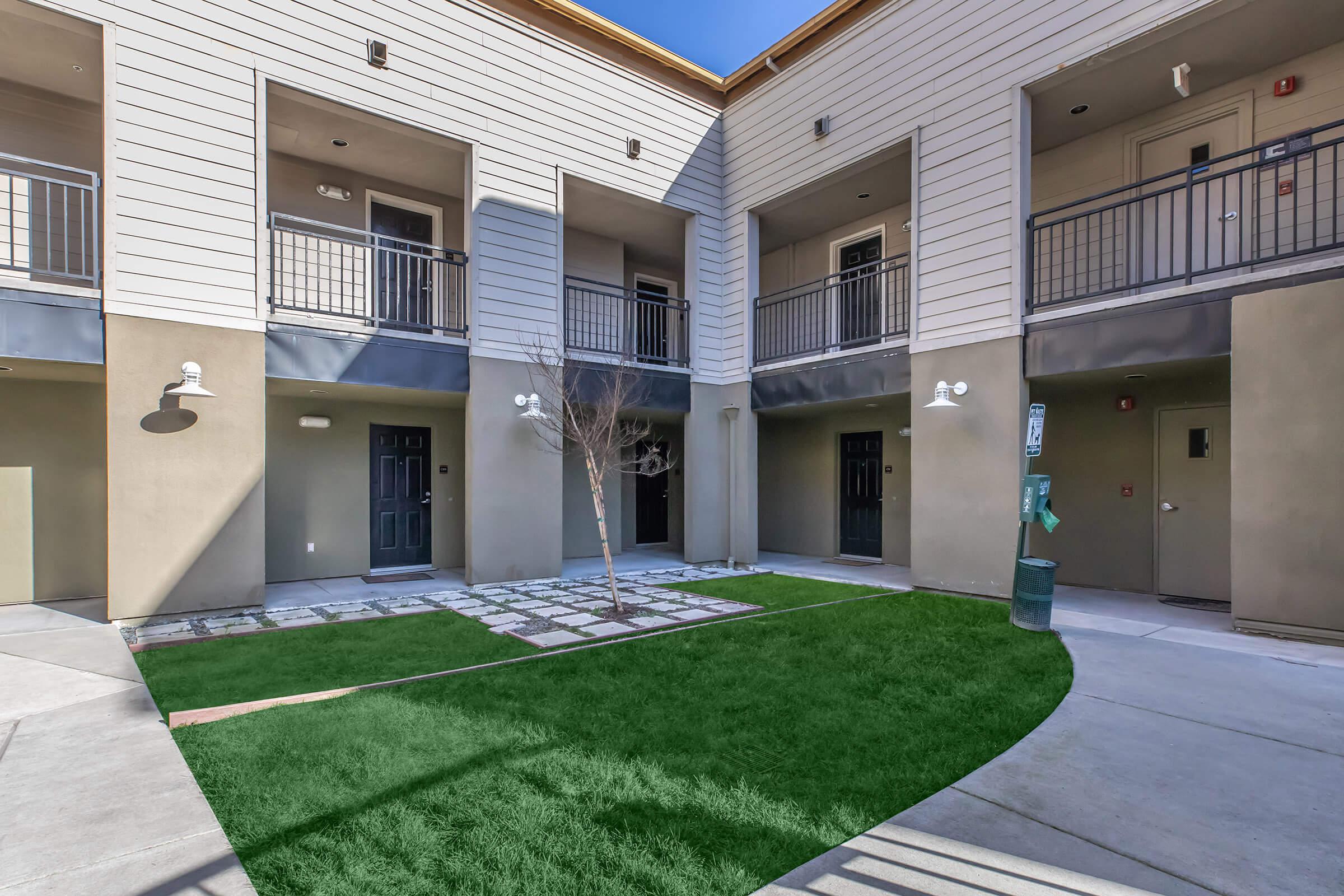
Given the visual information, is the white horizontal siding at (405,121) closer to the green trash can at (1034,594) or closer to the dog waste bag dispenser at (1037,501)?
the dog waste bag dispenser at (1037,501)

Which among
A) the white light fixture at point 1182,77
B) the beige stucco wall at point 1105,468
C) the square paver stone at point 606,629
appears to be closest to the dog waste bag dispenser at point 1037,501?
the beige stucco wall at point 1105,468

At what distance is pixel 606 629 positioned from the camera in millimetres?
5887

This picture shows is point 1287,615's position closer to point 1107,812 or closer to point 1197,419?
point 1197,419

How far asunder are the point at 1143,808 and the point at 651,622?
4.08 meters

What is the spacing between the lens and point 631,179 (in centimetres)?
954

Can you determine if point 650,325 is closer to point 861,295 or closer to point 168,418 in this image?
point 861,295

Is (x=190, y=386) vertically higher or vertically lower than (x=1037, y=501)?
higher

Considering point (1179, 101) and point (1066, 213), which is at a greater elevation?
point (1179, 101)

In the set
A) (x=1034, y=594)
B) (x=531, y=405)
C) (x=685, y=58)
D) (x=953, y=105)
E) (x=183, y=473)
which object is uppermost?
(x=685, y=58)

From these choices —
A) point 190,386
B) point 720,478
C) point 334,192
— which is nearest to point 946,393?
point 720,478

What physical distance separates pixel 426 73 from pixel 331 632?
6.44 meters

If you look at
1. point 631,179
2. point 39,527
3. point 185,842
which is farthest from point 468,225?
point 185,842

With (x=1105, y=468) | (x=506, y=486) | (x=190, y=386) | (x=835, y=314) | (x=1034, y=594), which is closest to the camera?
(x=1034, y=594)

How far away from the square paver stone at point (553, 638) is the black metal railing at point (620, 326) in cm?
478
